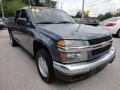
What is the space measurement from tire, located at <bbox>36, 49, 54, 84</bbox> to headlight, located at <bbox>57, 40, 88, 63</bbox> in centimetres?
43

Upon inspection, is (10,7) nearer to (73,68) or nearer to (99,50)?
(99,50)

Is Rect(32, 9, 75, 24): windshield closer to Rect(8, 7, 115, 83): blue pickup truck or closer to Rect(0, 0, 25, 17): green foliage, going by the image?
Rect(8, 7, 115, 83): blue pickup truck

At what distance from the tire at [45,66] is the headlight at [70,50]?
0.43 meters

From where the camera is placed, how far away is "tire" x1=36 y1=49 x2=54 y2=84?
3023 mm

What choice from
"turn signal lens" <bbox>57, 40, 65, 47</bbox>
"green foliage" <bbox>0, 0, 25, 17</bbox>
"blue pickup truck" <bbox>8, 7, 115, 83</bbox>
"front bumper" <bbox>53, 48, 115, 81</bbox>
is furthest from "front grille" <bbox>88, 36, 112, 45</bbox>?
"green foliage" <bbox>0, 0, 25, 17</bbox>

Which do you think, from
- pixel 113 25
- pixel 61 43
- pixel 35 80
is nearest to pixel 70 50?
pixel 61 43

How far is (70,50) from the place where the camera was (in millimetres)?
2680

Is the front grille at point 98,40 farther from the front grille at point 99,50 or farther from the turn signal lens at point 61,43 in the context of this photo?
the turn signal lens at point 61,43

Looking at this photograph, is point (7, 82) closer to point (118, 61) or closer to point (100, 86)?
point (100, 86)

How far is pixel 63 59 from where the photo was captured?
2.69 meters

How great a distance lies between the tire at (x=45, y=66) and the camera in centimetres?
302

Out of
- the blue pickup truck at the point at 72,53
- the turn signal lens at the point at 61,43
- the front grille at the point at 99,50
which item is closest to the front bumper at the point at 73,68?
the blue pickup truck at the point at 72,53

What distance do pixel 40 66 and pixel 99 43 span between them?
4.92ft

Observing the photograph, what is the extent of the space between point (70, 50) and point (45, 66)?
35.1 inches
